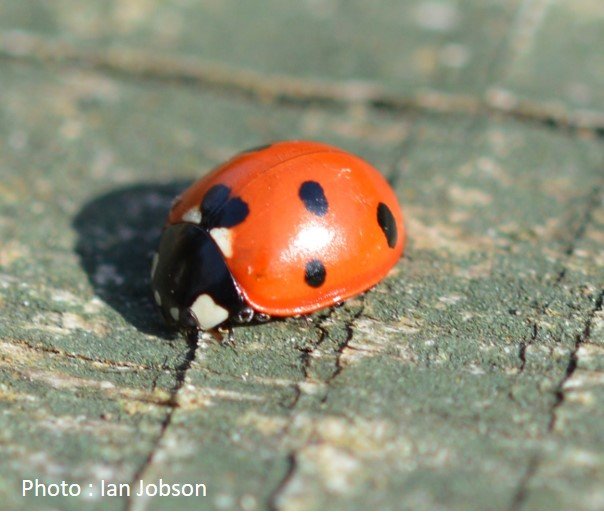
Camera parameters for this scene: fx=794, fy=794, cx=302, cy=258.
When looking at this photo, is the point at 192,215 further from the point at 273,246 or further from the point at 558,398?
the point at 558,398

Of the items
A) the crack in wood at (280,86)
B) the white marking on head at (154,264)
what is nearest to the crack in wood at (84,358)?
the white marking on head at (154,264)

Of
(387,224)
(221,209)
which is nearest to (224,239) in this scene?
(221,209)

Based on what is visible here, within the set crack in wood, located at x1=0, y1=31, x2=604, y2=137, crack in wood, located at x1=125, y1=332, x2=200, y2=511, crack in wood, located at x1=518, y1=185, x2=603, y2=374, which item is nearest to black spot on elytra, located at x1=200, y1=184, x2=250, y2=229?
crack in wood, located at x1=125, y1=332, x2=200, y2=511

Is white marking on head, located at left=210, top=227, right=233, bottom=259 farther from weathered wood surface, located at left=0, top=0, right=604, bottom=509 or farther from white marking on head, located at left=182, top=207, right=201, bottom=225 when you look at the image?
weathered wood surface, located at left=0, top=0, right=604, bottom=509

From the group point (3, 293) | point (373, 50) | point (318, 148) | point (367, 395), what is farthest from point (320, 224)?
point (373, 50)

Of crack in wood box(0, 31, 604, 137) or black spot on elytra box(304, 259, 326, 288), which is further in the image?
crack in wood box(0, 31, 604, 137)
